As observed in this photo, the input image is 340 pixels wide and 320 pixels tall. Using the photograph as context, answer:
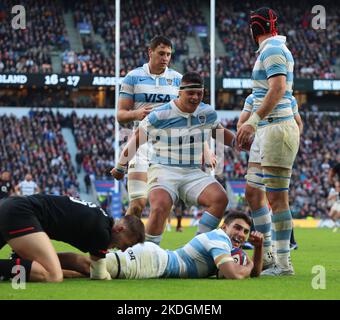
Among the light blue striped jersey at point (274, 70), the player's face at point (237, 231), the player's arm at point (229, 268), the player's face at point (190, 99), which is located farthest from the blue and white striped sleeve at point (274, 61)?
the player's arm at point (229, 268)

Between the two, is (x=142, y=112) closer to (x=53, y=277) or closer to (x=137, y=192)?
(x=137, y=192)

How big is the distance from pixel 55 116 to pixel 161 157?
104 feet

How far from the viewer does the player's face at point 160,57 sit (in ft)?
32.9

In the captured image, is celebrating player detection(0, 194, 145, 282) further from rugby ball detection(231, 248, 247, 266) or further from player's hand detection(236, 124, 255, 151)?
player's hand detection(236, 124, 255, 151)

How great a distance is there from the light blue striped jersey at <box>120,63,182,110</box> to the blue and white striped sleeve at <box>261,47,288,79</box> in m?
2.33

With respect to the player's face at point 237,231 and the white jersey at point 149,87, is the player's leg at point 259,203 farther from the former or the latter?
the white jersey at point 149,87

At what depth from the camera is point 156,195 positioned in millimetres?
8742

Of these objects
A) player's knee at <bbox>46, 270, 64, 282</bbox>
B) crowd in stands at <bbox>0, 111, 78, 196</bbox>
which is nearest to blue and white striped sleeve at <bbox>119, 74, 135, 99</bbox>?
player's knee at <bbox>46, 270, 64, 282</bbox>

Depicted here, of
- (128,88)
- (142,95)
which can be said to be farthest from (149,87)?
(128,88)

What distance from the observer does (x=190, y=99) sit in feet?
28.7

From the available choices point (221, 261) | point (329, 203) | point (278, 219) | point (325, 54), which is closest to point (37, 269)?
point (221, 261)

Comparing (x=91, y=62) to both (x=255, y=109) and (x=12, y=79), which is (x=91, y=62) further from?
(x=255, y=109)
